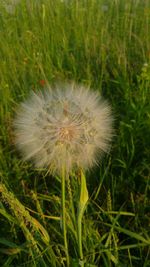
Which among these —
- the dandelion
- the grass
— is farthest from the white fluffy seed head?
the grass

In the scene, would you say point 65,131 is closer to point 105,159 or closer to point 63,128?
point 63,128

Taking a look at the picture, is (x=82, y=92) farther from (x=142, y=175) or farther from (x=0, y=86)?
(x=0, y=86)

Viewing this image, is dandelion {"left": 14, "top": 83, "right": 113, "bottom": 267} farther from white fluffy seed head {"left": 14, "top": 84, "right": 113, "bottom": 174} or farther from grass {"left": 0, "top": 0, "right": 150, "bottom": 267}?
grass {"left": 0, "top": 0, "right": 150, "bottom": 267}

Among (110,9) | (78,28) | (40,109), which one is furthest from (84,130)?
(110,9)

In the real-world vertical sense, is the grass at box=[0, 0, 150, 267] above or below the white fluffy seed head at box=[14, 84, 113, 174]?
below

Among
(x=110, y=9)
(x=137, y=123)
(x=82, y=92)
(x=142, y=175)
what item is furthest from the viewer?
(x=110, y=9)

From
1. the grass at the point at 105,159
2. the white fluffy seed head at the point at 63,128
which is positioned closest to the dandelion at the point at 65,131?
the white fluffy seed head at the point at 63,128
